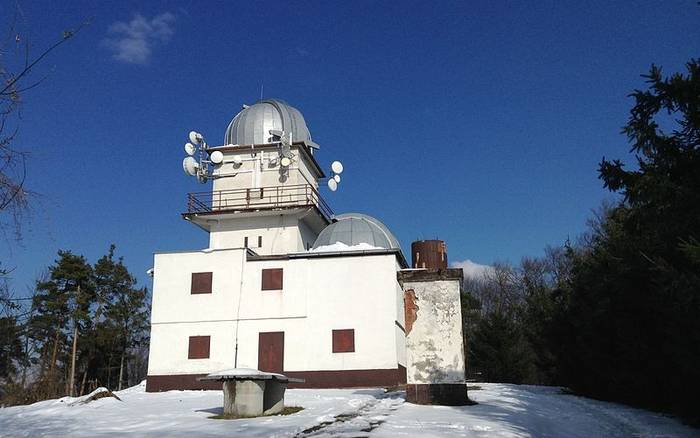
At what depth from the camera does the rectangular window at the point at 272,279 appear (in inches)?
1033

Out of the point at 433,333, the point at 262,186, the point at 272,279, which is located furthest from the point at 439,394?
the point at 262,186

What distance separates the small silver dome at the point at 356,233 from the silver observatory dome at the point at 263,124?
20.8 ft

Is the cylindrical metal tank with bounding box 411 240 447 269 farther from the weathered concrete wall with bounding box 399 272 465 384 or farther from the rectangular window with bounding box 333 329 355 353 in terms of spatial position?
the rectangular window with bounding box 333 329 355 353

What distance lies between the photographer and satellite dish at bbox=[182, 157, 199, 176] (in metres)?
30.8

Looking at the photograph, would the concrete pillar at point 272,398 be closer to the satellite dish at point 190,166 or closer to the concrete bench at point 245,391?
the concrete bench at point 245,391

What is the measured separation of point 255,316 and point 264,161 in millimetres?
8994

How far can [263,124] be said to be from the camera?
3262 centimetres

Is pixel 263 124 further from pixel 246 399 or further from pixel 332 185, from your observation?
pixel 246 399

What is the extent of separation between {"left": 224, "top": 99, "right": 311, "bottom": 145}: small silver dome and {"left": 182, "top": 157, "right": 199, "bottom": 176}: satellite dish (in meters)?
2.79

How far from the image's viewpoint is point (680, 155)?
32.1 feet

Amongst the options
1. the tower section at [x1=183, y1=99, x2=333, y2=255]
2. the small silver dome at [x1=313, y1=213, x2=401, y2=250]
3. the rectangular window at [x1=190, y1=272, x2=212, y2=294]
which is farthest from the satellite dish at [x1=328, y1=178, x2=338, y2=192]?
the rectangular window at [x1=190, y1=272, x2=212, y2=294]

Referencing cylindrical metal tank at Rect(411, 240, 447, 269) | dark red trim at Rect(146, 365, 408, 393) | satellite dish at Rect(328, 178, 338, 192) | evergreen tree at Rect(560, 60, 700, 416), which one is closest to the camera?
evergreen tree at Rect(560, 60, 700, 416)

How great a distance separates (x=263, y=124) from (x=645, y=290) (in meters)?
23.0

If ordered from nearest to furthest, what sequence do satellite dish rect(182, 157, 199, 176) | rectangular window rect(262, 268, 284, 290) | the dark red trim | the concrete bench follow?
the concrete bench < the dark red trim < rectangular window rect(262, 268, 284, 290) < satellite dish rect(182, 157, 199, 176)
